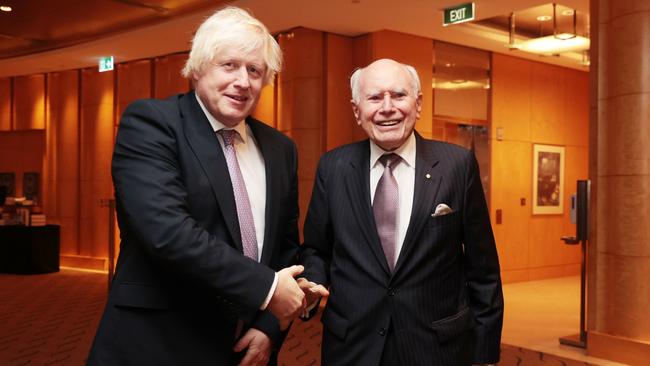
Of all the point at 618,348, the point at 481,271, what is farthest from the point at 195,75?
the point at 618,348

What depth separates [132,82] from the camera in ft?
38.9

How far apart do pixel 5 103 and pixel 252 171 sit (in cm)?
1343

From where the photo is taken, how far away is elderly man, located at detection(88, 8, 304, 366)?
5.91ft

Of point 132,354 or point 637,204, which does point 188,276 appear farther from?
point 637,204

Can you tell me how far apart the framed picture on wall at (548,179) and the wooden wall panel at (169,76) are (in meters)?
6.14

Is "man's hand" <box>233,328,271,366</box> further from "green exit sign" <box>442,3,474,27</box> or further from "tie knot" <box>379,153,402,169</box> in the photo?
"green exit sign" <box>442,3,474,27</box>

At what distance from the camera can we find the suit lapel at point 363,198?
2.27 meters

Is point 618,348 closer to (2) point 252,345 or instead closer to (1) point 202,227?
(2) point 252,345

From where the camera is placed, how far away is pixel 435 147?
2.45m

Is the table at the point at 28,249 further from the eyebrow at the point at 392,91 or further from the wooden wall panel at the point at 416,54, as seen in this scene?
the eyebrow at the point at 392,91

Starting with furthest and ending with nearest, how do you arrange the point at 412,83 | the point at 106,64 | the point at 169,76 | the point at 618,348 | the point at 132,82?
1. the point at 132,82
2. the point at 106,64
3. the point at 169,76
4. the point at 618,348
5. the point at 412,83

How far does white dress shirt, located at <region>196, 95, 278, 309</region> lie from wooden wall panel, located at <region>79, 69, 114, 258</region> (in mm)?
10635

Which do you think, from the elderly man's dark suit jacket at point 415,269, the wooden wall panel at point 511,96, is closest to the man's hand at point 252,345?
the elderly man's dark suit jacket at point 415,269

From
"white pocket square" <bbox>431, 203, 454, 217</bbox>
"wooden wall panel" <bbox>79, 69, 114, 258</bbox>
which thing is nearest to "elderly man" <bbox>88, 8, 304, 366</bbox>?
"white pocket square" <bbox>431, 203, 454, 217</bbox>
